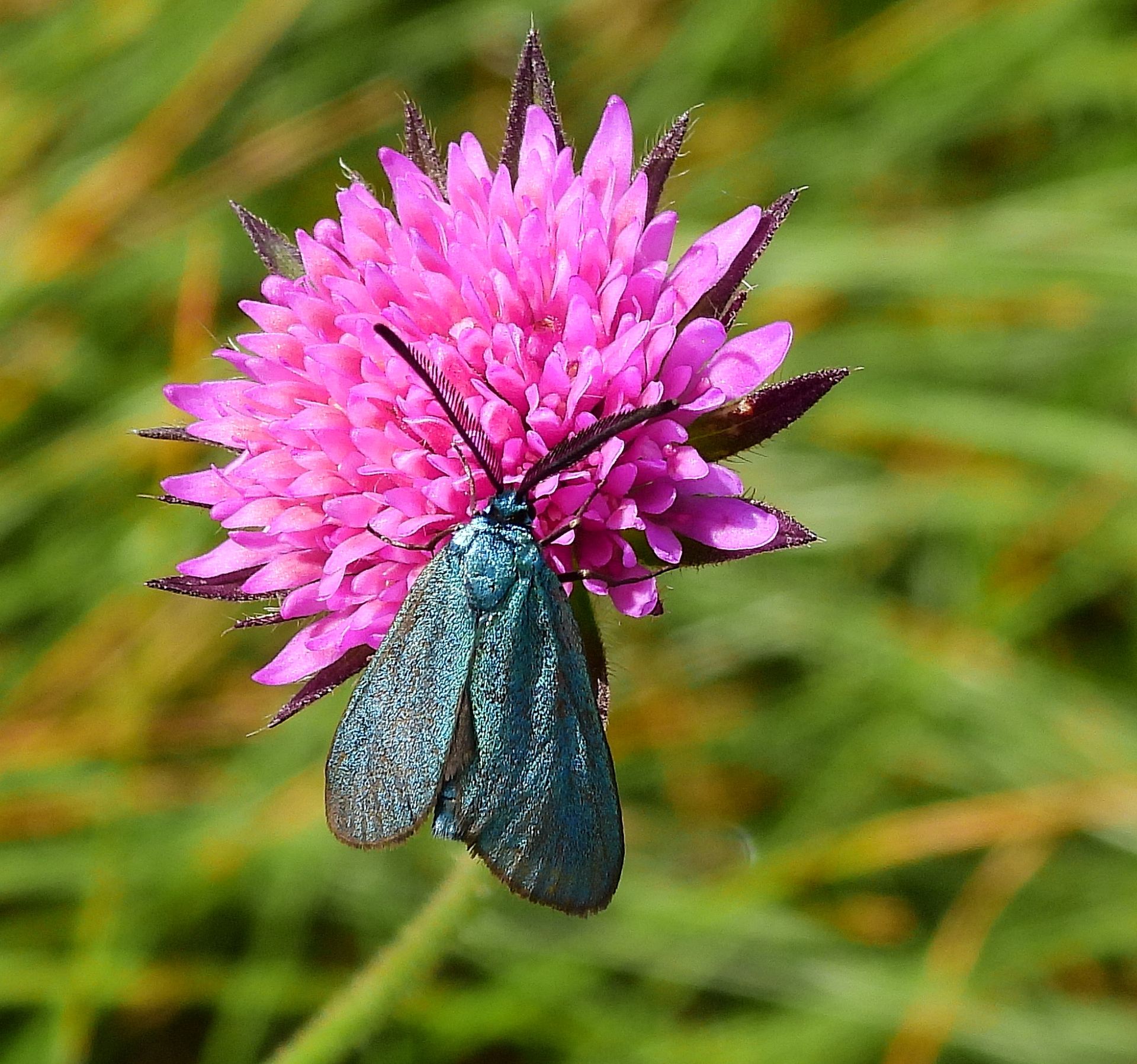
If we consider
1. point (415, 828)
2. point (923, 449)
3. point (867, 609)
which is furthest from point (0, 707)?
point (923, 449)

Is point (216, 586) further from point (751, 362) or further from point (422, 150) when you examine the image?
point (751, 362)

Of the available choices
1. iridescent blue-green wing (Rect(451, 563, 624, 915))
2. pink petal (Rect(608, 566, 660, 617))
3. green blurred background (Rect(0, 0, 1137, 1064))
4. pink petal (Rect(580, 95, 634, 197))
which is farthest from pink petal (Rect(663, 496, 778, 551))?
green blurred background (Rect(0, 0, 1137, 1064))

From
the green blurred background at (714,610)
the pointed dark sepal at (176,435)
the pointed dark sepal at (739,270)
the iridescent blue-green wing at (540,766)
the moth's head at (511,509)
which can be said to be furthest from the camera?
the green blurred background at (714,610)

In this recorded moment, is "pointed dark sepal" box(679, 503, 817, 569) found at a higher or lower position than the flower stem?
higher

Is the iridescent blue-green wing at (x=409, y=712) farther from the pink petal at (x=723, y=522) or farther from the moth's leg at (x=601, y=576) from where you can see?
the pink petal at (x=723, y=522)

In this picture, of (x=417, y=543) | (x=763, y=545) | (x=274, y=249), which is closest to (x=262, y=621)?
(x=417, y=543)

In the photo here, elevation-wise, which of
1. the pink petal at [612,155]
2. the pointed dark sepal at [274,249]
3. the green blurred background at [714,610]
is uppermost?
the pointed dark sepal at [274,249]

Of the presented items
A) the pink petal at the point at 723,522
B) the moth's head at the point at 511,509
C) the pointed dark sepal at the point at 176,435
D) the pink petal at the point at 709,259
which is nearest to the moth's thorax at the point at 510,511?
the moth's head at the point at 511,509

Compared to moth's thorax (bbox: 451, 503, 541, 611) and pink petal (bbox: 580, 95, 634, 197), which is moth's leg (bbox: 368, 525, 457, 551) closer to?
moth's thorax (bbox: 451, 503, 541, 611)
